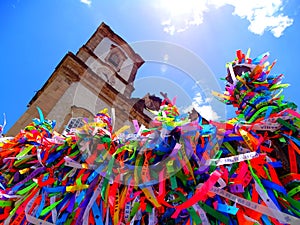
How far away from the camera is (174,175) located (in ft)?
6.11

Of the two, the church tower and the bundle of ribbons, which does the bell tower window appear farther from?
the bundle of ribbons

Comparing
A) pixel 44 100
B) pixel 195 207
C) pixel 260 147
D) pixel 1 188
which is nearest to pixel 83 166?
pixel 195 207

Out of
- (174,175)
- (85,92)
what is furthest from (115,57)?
(174,175)

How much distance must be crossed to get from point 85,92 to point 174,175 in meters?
7.77

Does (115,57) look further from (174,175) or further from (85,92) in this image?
(174,175)

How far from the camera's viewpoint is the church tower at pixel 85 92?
26.1ft

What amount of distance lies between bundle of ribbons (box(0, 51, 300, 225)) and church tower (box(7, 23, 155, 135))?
4837 millimetres

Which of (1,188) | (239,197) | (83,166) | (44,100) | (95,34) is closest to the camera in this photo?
(239,197)

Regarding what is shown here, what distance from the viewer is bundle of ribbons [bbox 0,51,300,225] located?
1.73 meters

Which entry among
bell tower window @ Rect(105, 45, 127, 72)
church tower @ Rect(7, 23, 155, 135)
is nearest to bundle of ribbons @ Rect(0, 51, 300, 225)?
church tower @ Rect(7, 23, 155, 135)

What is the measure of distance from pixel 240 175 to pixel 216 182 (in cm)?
18

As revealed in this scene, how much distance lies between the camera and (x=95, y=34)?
43.1 feet

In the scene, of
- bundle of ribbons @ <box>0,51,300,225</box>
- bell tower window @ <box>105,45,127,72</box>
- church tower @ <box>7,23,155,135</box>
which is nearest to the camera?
bundle of ribbons @ <box>0,51,300,225</box>

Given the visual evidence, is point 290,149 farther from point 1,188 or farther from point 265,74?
point 1,188
